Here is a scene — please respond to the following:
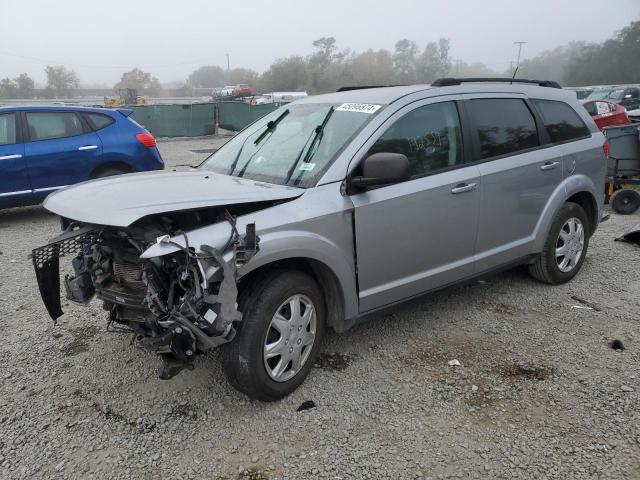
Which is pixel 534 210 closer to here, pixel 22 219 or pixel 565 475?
pixel 565 475

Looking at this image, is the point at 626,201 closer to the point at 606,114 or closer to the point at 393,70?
the point at 606,114

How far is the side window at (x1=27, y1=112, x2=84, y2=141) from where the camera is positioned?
7426 mm

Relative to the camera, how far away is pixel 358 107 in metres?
3.67

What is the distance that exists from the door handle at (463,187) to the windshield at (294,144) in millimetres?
820

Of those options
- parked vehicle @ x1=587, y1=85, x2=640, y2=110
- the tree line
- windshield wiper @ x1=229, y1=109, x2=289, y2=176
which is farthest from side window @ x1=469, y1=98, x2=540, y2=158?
the tree line

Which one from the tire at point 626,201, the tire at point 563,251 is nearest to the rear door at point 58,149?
the tire at point 563,251

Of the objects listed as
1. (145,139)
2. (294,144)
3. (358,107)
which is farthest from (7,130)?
(358,107)

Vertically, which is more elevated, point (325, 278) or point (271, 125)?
point (271, 125)

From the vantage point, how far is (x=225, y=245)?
271 cm

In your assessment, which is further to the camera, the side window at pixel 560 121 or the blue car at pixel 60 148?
the blue car at pixel 60 148

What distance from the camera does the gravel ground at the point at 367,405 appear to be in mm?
2678

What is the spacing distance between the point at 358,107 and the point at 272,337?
1.71m

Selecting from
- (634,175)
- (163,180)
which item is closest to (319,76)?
(634,175)

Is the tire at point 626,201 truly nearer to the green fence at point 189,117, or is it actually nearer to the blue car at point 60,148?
the blue car at point 60,148
